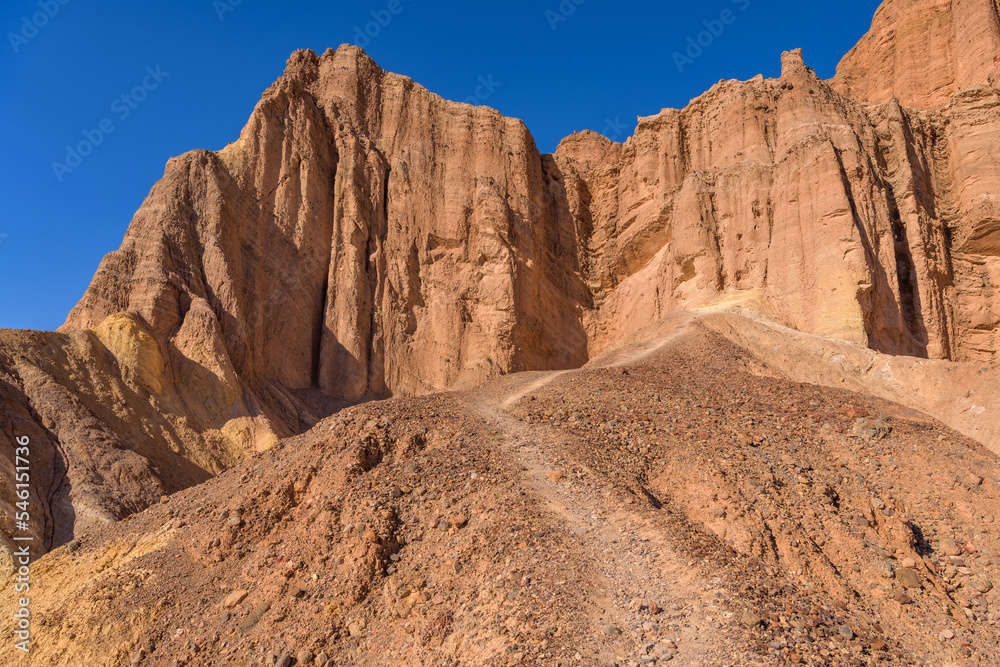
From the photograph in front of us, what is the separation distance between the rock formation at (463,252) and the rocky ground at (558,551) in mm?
7927

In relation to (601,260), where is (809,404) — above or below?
below

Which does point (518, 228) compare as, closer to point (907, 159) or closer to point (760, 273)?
point (760, 273)

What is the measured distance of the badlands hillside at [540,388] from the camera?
7.47 meters

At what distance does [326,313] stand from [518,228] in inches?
452

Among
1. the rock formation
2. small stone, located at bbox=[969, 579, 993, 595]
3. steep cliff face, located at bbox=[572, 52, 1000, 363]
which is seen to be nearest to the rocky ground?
small stone, located at bbox=[969, 579, 993, 595]

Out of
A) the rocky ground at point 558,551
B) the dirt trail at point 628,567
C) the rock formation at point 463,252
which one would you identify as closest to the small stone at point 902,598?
the rocky ground at point 558,551

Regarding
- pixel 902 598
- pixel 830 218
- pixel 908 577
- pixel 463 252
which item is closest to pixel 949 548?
pixel 908 577

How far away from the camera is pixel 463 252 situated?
100 feet

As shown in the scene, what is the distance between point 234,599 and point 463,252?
2372cm

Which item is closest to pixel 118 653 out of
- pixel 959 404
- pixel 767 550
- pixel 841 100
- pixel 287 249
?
pixel 767 550

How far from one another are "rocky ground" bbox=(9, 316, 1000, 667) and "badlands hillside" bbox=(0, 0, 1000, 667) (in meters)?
0.05

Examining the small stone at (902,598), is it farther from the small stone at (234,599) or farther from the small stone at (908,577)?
the small stone at (234,599)

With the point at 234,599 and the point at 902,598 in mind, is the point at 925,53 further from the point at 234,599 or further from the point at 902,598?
the point at 234,599

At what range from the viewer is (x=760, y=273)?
90.4ft
